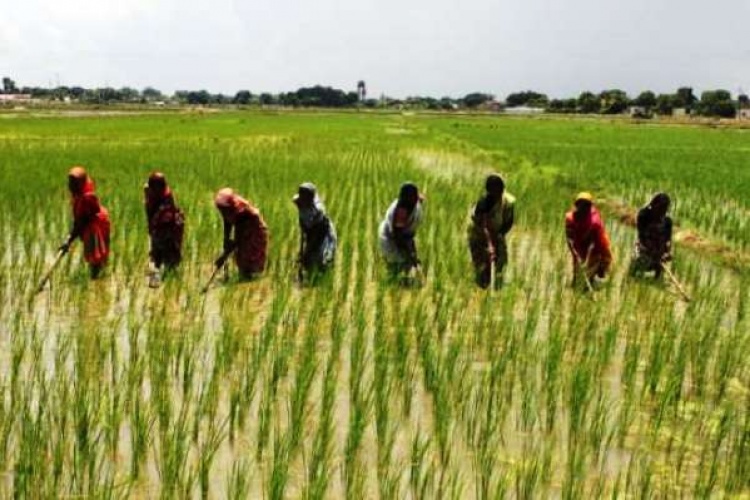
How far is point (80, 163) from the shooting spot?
14430mm

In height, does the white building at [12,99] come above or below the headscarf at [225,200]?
below

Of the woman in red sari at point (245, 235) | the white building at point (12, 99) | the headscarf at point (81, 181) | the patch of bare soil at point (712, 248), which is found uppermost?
the headscarf at point (81, 181)

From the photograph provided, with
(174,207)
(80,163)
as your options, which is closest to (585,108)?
(80,163)

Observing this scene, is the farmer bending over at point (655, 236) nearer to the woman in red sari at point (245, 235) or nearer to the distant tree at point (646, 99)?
the woman in red sari at point (245, 235)

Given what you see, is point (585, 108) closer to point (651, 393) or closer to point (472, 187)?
point (472, 187)

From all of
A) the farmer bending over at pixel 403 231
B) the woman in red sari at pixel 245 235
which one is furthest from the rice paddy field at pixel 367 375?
the farmer bending over at pixel 403 231

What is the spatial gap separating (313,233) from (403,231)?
0.70 metres

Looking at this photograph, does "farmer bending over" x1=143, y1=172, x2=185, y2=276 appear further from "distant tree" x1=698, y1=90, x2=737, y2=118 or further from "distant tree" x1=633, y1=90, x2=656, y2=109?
"distant tree" x1=633, y1=90, x2=656, y2=109

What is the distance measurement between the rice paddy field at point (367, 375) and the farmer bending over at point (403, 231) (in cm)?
27

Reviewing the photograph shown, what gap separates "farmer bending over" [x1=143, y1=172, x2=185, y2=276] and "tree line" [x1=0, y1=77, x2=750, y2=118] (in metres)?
64.5

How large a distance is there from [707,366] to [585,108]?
3267 inches

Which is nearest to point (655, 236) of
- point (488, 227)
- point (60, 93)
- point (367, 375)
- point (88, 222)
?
point (488, 227)

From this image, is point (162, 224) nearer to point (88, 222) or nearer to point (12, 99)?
point (88, 222)

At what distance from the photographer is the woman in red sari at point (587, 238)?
20.7 ft
